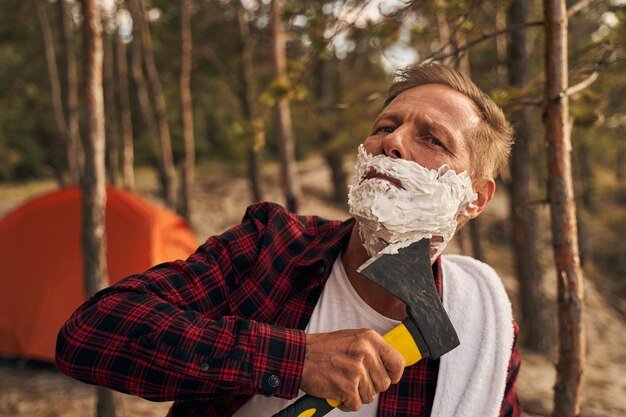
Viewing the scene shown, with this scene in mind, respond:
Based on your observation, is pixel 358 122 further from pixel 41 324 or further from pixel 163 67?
pixel 163 67

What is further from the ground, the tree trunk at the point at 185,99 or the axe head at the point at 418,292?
the tree trunk at the point at 185,99

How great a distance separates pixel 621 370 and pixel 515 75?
205 inches

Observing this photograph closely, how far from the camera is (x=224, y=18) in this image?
41.8 ft

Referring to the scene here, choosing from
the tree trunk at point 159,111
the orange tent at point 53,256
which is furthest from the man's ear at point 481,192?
the tree trunk at point 159,111

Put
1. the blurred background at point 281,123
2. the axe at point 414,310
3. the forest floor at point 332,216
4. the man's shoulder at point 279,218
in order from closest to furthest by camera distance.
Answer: the axe at point 414,310
the man's shoulder at point 279,218
the blurred background at point 281,123
the forest floor at point 332,216

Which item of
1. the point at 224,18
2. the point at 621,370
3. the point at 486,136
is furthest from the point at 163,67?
the point at 486,136

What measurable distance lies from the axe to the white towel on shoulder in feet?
0.95

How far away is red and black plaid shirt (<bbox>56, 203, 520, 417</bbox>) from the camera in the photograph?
4.45ft

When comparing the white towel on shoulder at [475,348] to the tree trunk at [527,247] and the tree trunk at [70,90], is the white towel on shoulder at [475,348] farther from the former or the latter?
the tree trunk at [70,90]

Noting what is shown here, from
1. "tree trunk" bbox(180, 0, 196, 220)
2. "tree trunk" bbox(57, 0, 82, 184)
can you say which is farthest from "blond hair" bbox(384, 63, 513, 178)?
"tree trunk" bbox(180, 0, 196, 220)

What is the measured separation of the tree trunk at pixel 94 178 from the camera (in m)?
3.77

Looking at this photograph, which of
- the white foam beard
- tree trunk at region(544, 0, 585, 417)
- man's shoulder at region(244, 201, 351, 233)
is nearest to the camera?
the white foam beard

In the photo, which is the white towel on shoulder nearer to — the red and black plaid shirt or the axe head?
the red and black plaid shirt

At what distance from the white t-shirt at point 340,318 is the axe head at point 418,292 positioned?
24 centimetres
